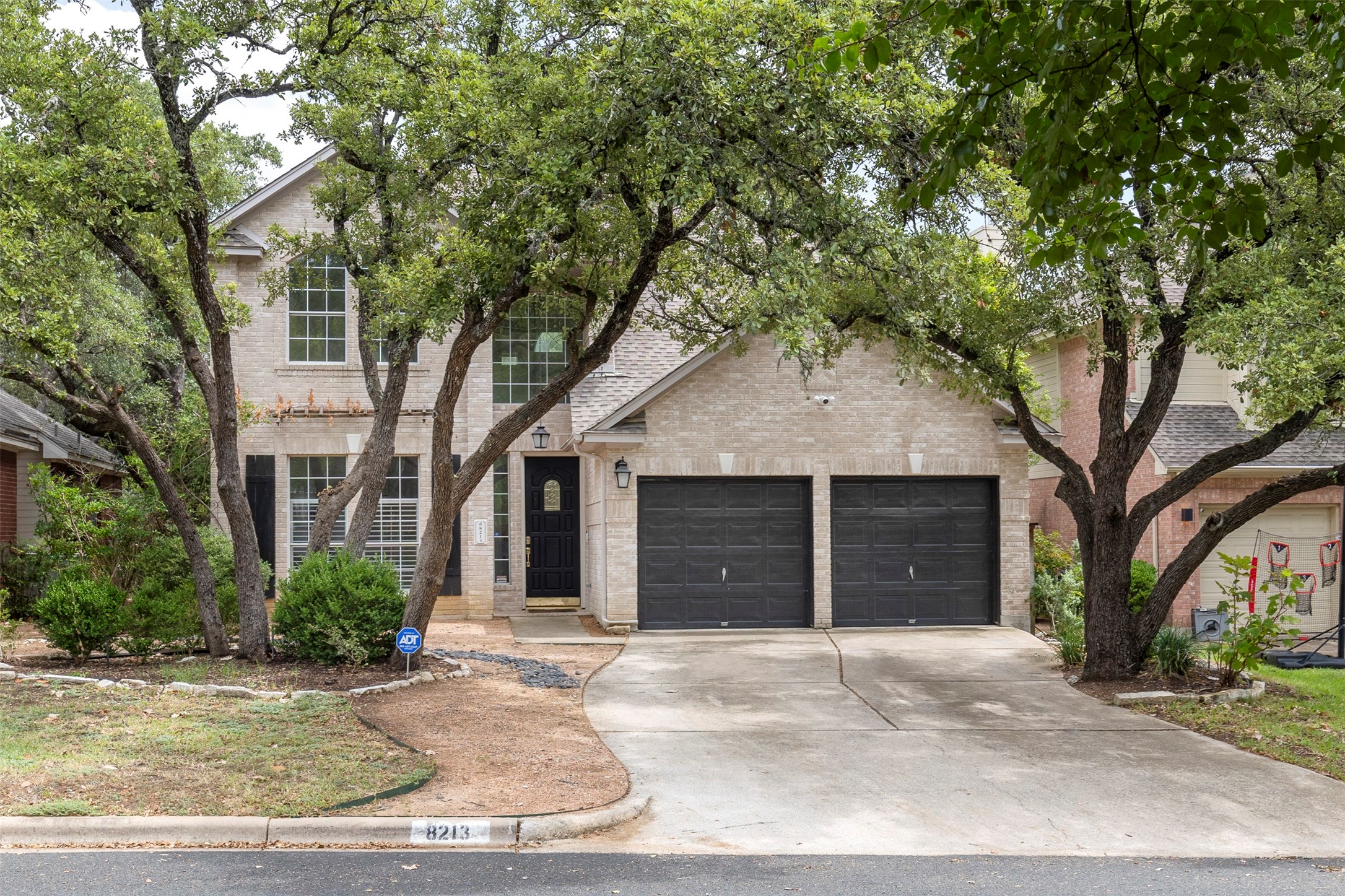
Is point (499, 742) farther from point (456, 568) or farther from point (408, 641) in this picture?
point (456, 568)

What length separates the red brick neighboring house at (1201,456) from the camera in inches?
730

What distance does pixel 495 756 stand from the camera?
892 centimetres

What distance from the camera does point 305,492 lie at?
1869cm

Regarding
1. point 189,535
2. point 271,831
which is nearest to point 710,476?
point 189,535

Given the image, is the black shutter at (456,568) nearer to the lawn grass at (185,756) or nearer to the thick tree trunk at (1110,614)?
the lawn grass at (185,756)

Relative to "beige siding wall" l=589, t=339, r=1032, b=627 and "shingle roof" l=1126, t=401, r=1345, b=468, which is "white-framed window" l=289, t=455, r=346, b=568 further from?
"shingle roof" l=1126, t=401, r=1345, b=468

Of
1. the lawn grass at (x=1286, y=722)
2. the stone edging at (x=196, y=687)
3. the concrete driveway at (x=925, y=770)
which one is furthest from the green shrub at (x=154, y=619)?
the lawn grass at (x=1286, y=722)

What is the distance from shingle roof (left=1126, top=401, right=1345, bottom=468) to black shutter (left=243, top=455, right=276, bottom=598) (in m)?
14.3

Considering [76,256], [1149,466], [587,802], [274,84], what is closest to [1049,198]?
[587,802]

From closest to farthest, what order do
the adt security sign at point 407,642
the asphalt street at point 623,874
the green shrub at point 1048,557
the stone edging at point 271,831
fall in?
the asphalt street at point 623,874, the stone edging at point 271,831, the adt security sign at point 407,642, the green shrub at point 1048,557

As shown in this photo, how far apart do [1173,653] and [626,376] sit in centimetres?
961

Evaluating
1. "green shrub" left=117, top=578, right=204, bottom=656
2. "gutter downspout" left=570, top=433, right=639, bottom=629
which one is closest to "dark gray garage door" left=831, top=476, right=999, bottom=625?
"gutter downspout" left=570, top=433, right=639, bottom=629

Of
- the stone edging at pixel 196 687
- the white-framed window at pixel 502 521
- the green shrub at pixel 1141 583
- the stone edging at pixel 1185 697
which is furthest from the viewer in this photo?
the white-framed window at pixel 502 521

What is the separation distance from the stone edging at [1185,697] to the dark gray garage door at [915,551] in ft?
18.1
